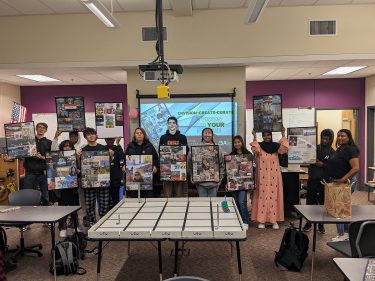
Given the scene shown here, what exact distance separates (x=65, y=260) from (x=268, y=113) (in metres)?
3.52

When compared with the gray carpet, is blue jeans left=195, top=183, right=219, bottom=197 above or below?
above

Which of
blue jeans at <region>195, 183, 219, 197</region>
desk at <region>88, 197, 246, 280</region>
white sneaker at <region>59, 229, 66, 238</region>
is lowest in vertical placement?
white sneaker at <region>59, 229, 66, 238</region>

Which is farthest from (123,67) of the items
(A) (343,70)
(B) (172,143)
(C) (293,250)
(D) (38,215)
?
(A) (343,70)

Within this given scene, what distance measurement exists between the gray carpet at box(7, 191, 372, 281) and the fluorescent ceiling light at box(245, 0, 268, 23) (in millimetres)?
2957

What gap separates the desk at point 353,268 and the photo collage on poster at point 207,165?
279 cm

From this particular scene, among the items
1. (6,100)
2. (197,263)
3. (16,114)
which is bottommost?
(197,263)

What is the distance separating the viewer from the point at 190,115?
6.32 metres

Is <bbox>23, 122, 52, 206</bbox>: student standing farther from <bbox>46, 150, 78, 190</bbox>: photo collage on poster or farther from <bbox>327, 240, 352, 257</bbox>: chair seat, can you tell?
<bbox>327, 240, 352, 257</bbox>: chair seat

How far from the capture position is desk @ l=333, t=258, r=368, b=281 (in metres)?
2.02

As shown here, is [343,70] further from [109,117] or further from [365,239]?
[365,239]

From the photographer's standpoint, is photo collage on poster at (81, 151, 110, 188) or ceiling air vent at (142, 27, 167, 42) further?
ceiling air vent at (142, 27, 167, 42)

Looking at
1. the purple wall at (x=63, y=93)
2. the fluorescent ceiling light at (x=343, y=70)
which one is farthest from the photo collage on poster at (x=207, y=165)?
the purple wall at (x=63, y=93)

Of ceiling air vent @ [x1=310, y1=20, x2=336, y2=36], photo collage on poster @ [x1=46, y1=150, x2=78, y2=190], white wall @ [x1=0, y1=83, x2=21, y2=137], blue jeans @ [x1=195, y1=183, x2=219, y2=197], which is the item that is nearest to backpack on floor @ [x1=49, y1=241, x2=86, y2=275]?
photo collage on poster @ [x1=46, y1=150, x2=78, y2=190]

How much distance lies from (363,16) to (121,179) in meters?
4.90
